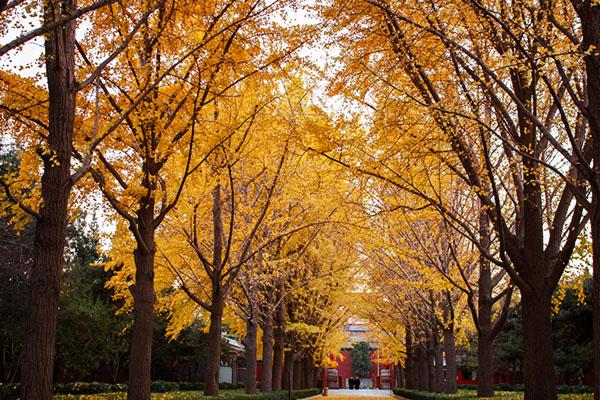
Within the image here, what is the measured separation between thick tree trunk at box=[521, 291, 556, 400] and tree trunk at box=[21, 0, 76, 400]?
6.30 meters

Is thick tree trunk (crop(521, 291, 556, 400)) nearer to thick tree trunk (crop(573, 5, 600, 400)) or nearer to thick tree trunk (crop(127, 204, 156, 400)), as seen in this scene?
thick tree trunk (crop(573, 5, 600, 400))

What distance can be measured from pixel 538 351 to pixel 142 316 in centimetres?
579

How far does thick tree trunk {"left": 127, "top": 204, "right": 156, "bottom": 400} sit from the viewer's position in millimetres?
9070

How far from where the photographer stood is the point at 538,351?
8.54m

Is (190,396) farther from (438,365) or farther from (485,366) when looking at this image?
(438,365)

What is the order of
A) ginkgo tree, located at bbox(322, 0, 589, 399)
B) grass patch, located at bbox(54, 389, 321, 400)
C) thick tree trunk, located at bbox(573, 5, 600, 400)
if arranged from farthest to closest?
1. grass patch, located at bbox(54, 389, 321, 400)
2. ginkgo tree, located at bbox(322, 0, 589, 399)
3. thick tree trunk, located at bbox(573, 5, 600, 400)

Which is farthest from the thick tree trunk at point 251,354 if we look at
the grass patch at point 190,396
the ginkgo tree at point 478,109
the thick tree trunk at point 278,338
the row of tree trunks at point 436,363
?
the ginkgo tree at point 478,109

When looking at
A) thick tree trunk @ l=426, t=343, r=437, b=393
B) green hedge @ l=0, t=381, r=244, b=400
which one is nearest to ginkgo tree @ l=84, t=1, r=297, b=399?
green hedge @ l=0, t=381, r=244, b=400

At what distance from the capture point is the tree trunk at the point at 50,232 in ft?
19.8

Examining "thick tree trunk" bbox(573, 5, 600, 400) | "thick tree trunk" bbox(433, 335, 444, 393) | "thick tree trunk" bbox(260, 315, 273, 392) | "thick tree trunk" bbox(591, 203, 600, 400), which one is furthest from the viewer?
"thick tree trunk" bbox(433, 335, 444, 393)

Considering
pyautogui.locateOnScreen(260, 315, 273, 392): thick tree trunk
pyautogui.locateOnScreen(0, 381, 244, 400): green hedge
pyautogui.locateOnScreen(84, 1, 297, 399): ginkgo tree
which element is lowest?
pyautogui.locateOnScreen(0, 381, 244, 400): green hedge

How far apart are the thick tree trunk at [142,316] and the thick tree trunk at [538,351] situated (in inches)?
219

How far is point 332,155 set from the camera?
33.4ft

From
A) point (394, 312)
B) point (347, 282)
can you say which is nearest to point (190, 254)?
point (347, 282)
